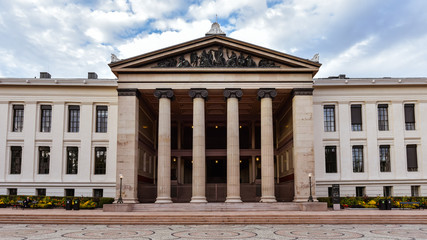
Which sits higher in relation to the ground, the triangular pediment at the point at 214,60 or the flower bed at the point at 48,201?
the triangular pediment at the point at 214,60

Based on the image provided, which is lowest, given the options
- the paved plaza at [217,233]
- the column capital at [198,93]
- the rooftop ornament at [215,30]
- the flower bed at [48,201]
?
the paved plaza at [217,233]

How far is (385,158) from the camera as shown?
159 ft

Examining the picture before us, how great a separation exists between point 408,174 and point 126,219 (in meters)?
32.4

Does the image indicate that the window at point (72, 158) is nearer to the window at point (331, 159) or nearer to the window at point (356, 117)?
the window at point (331, 159)

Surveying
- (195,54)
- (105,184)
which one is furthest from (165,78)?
(105,184)

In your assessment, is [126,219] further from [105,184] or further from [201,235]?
[105,184]

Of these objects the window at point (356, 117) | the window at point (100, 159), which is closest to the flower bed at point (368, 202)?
the window at point (356, 117)

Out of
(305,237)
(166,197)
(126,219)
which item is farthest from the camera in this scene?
(166,197)

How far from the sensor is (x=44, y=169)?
160 ft

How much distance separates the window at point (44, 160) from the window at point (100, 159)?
5.39m

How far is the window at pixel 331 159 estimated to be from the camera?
48.3 meters

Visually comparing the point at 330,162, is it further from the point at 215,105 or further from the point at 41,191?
the point at 41,191

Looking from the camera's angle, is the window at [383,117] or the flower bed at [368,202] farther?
the window at [383,117]

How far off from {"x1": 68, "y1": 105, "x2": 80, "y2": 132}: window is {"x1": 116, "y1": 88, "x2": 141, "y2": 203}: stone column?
32.8 ft
